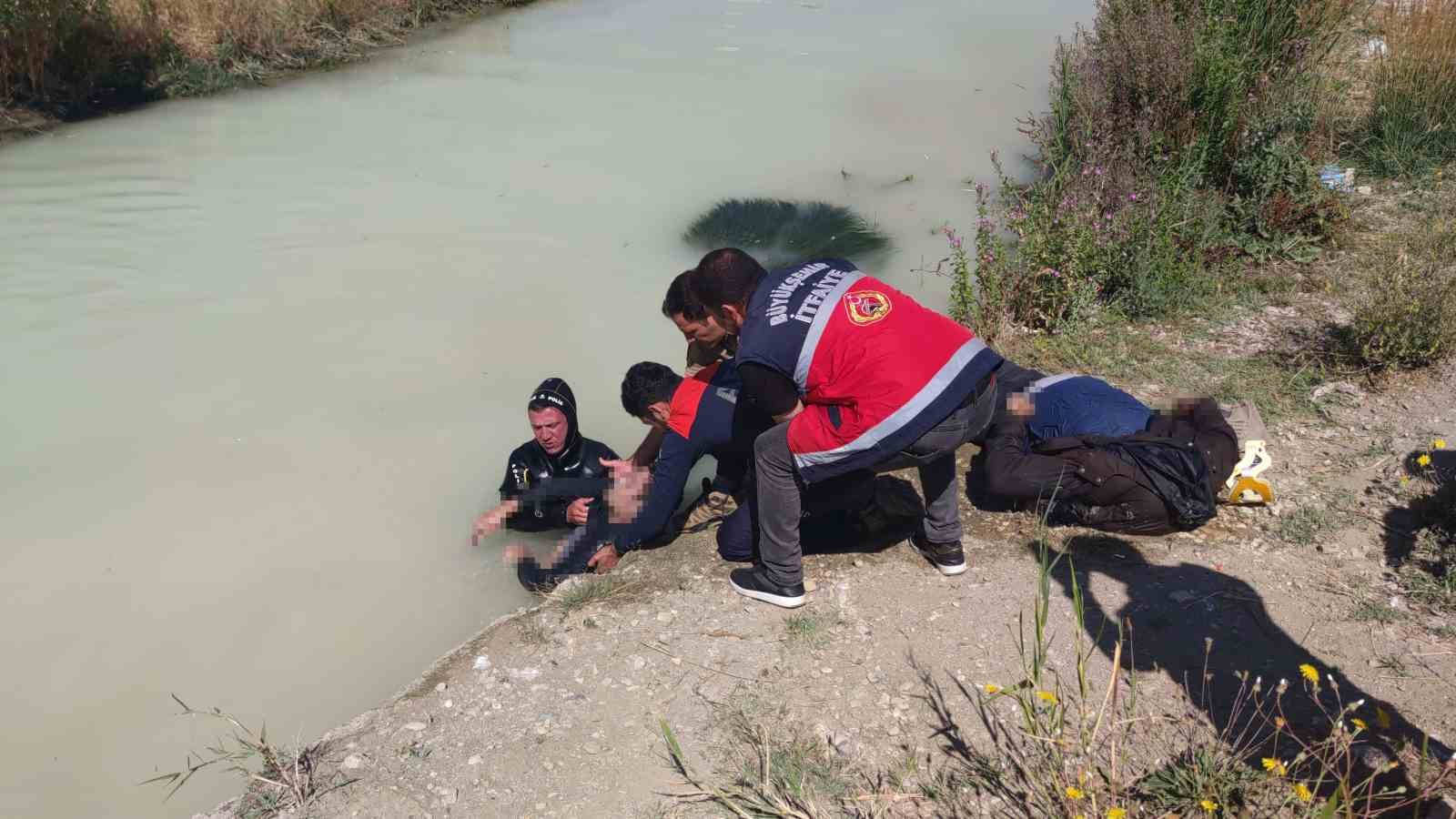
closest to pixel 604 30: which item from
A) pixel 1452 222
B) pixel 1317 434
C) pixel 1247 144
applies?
pixel 1247 144

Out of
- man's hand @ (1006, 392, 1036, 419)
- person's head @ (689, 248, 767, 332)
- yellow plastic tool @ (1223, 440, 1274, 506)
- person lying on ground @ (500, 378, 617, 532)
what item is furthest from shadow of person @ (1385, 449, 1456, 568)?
person lying on ground @ (500, 378, 617, 532)

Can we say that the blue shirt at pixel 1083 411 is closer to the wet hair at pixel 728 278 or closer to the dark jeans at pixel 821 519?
the dark jeans at pixel 821 519

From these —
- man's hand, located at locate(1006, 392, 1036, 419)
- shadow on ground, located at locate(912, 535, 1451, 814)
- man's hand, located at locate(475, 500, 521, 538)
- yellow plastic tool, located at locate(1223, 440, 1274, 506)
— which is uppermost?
man's hand, located at locate(1006, 392, 1036, 419)

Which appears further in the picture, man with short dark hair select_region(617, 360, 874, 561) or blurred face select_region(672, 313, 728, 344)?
man with short dark hair select_region(617, 360, 874, 561)

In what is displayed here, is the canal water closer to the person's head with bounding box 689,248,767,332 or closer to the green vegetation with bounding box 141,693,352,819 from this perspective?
the green vegetation with bounding box 141,693,352,819

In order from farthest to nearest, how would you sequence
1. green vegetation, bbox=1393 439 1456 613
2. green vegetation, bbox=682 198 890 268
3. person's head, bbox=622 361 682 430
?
green vegetation, bbox=682 198 890 268 → person's head, bbox=622 361 682 430 → green vegetation, bbox=1393 439 1456 613

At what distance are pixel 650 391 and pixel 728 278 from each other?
0.98 metres

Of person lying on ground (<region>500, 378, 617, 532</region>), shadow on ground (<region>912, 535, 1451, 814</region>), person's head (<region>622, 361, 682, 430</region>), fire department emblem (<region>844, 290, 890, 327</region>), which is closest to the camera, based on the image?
shadow on ground (<region>912, 535, 1451, 814</region>)

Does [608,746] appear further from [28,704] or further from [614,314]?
[614,314]

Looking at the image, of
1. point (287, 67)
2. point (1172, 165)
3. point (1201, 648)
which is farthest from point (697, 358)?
point (287, 67)

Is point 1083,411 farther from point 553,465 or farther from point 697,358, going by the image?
point 553,465

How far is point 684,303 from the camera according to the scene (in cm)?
380

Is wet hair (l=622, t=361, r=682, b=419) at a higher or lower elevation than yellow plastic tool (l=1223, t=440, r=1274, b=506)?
higher

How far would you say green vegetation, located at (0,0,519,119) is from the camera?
9117 mm
